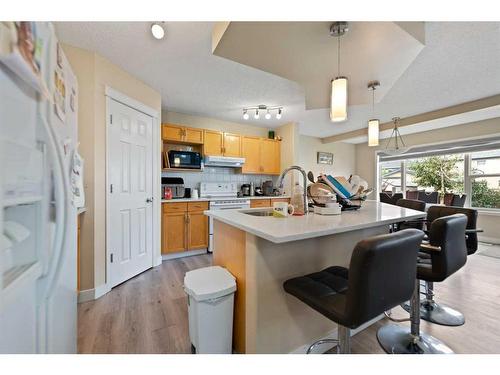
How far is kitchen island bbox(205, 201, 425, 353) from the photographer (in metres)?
1.17

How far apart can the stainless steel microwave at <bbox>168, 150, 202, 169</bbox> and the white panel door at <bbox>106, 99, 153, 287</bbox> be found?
625mm

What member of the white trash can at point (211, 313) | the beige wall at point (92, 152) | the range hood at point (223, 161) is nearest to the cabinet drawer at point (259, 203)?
the range hood at point (223, 161)

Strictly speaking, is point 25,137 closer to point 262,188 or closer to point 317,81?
point 317,81

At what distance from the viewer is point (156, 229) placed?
2.91m

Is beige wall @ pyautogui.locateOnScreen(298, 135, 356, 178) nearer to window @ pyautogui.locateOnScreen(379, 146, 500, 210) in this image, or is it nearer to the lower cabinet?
window @ pyautogui.locateOnScreen(379, 146, 500, 210)

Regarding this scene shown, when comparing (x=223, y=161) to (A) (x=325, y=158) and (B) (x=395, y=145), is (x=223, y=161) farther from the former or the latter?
(B) (x=395, y=145)

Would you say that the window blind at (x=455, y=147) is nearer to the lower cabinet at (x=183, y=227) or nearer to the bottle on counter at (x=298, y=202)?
the bottle on counter at (x=298, y=202)

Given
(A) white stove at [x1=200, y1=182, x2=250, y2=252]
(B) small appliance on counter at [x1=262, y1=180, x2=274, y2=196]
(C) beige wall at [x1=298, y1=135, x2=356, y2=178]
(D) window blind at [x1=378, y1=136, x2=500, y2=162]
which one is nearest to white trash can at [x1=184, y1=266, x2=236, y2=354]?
(A) white stove at [x1=200, y1=182, x2=250, y2=252]

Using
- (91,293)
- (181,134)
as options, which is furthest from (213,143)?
(91,293)

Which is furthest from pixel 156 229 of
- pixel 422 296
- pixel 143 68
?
pixel 422 296

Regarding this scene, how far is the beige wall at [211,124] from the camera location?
3.68 metres

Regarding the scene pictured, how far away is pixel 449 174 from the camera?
15.3 ft
